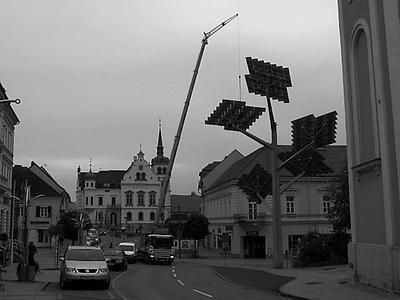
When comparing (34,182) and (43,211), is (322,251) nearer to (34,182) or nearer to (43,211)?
(43,211)

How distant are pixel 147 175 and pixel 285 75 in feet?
326

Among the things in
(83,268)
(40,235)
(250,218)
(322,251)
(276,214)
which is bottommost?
(322,251)

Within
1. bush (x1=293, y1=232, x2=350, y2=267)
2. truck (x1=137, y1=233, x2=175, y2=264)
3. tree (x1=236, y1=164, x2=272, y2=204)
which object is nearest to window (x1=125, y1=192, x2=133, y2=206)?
truck (x1=137, y1=233, x2=175, y2=264)

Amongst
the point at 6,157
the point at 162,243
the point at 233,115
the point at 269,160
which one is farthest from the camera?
the point at 269,160

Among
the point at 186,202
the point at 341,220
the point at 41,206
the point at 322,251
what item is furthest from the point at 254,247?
the point at 186,202

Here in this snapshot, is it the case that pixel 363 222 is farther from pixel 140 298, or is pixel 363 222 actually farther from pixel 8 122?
pixel 8 122

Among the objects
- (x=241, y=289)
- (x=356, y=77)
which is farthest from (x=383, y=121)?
(x=241, y=289)

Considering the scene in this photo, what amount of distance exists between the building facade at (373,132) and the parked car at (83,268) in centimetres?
1005

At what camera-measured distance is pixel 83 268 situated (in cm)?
2134

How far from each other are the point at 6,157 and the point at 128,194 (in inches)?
3459

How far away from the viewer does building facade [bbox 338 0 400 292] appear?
19.0m

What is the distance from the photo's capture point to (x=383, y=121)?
64.3 feet

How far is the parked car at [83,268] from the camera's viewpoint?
835 inches

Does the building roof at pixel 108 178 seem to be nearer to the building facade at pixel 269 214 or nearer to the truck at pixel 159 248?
the building facade at pixel 269 214
